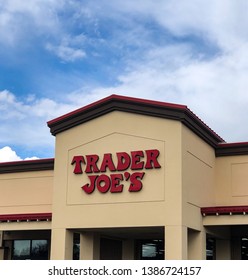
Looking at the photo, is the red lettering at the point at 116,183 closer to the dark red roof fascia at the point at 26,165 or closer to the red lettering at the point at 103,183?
the red lettering at the point at 103,183

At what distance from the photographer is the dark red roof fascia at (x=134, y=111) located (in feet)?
72.6

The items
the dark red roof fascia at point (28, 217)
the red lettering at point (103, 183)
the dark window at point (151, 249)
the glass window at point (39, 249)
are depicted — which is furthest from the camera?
the glass window at point (39, 249)

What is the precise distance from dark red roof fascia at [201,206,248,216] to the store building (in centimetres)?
4

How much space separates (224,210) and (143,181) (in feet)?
12.7

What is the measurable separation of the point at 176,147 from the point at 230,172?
5495mm

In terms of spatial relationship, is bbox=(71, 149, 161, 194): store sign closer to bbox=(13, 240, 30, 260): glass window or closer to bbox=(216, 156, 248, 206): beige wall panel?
bbox=(216, 156, 248, 206): beige wall panel

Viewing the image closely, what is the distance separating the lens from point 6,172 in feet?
101

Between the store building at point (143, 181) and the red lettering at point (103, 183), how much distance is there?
0.04 meters

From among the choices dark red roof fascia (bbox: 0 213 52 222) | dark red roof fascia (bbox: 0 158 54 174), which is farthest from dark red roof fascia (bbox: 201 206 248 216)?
dark red roof fascia (bbox: 0 158 54 174)

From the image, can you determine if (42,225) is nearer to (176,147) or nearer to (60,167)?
(60,167)

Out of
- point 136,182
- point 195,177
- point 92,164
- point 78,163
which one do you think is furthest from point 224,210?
point 78,163

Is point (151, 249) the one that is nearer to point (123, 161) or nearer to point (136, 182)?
point (136, 182)

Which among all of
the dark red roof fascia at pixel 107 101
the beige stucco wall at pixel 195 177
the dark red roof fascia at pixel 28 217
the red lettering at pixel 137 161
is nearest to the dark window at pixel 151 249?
the beige stucco wall at pixel 195 177
